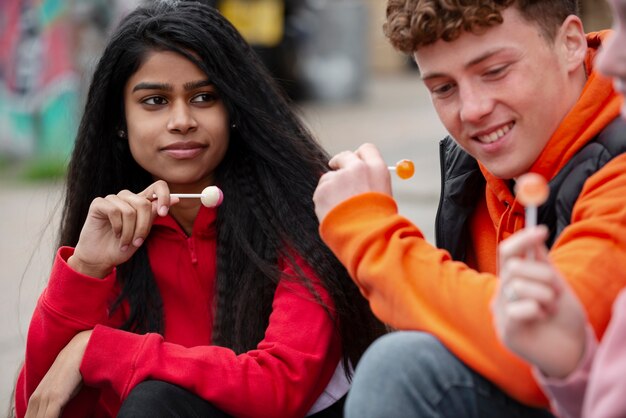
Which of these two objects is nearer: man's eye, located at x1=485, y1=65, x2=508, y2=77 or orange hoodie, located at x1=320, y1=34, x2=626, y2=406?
orange hoodie, located at x1=320, y1=34, x2=626, y2=406

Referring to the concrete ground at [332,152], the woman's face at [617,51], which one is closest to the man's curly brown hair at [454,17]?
the woman's face at [617,51]

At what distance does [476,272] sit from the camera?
2.03 meters

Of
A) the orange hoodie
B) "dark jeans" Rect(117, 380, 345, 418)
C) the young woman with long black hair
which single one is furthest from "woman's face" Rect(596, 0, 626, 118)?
"dark jeans" Rect(117, 380, 345, 418)

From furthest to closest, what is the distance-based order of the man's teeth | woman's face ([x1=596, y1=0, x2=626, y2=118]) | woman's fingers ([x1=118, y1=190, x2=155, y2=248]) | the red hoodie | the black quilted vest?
woman's fingers ([x1=118, y1=190, x2=155, y2=248]) < the red hoodie < the man's teeth < the black quilted vest < woman's face ([x1=596, y1=0, x2=626, y2=118])

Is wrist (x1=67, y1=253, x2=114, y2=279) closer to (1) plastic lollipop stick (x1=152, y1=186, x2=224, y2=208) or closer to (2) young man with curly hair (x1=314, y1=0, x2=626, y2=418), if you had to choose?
(1) plastic lollipop stick (x1=152, y1=186, x2=224, y2=208)

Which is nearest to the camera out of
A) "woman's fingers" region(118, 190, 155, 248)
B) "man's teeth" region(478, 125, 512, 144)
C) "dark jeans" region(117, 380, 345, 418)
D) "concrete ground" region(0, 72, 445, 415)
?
"man's teeth" region(478, 125, 512, 144)

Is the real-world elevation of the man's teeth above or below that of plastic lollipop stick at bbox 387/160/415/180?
above

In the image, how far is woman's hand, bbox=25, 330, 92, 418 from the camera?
2.49 meters

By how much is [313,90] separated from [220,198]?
10.1m

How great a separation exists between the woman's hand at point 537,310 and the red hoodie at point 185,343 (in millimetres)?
852

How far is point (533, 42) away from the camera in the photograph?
7.06 feet

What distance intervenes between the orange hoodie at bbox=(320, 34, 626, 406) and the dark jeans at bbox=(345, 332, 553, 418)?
3 centimetres

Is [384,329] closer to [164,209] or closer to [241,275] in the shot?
[241,275]

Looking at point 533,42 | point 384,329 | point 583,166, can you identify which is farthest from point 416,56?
point 384,329
